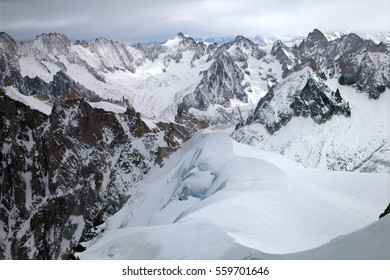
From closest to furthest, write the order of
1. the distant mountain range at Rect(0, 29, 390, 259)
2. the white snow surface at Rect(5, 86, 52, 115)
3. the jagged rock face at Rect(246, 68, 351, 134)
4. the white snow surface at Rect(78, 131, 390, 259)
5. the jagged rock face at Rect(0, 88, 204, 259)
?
the white snow surface at Rect(78, 131, 390, 259), the jagged rock face at Rect(0, 88, 204, 259), the distant mountain range at Rect(0, 29, 390, 259), the white snow surface at Rect(5, 86, 52, 115), the jagged rock face at Rect(246, 68, 351, 134)

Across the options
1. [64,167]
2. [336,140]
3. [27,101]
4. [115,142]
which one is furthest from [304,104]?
[27,101]

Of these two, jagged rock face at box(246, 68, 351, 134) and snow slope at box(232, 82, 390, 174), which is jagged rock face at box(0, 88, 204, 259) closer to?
snow slope at box(232, 82, 390, 174)

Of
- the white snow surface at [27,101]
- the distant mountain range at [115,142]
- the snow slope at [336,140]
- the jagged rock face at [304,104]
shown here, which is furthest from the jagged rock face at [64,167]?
the jagged rock face at [304,104]

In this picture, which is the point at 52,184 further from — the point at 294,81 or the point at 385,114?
the point at 385,114

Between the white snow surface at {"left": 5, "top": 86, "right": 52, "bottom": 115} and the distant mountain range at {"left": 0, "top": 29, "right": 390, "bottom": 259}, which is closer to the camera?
the distant mountain range at {"left": 0, "top": 29, "right": 390, "bottom": 259}

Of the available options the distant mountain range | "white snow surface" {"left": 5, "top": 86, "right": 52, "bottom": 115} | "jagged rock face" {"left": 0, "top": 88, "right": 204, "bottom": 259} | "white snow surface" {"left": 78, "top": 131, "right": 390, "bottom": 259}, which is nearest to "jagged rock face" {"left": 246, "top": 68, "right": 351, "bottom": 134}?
the distant mountain range

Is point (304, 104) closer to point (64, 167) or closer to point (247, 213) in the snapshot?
point (64, 167)

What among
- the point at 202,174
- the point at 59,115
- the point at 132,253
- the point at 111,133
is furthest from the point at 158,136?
the point at 132,253

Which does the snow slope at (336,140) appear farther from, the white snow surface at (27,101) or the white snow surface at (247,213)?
the white snow surface at (247,213)
